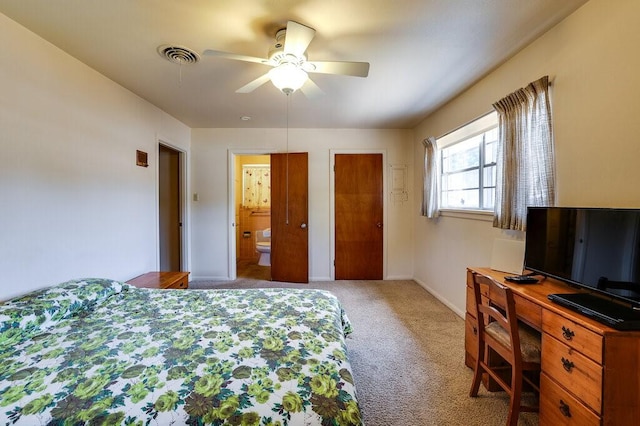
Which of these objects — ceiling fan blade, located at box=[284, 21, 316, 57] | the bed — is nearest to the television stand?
the bed

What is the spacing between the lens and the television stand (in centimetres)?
107

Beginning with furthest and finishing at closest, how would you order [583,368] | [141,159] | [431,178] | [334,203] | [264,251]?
[264,251], [334,203], [431,178], [141,159], [583,368]

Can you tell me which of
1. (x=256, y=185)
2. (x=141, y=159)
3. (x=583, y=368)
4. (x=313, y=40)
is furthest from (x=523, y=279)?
(x=256, y=185)

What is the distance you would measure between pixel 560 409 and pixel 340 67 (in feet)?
7.22

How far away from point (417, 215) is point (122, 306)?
3.73 meters

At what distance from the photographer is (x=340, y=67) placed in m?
1.82

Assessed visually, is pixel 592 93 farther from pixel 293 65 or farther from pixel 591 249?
pixel 293 65

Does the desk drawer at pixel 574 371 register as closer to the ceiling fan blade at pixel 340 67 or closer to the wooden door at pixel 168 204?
the ceiling fan blade at pixel 340 67

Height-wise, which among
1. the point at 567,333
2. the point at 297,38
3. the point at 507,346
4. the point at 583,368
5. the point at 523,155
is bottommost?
the point at 507,346

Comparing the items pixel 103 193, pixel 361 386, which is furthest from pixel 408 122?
pixel 103 193

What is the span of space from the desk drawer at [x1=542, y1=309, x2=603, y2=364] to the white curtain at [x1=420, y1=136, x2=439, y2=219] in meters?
2.18

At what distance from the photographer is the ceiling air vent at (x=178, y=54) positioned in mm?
2008

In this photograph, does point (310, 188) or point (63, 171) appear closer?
point (63, 171)

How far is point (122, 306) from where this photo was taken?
181 centimetres
